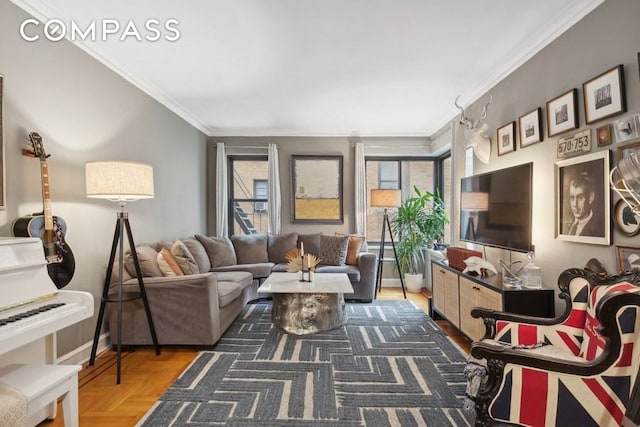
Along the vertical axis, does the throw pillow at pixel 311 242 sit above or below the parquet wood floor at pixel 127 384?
above

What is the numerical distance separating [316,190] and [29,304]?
425 centimetres

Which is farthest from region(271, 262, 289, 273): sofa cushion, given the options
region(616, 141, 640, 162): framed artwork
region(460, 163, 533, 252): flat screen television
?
region(616, 141, 640, 162): framed artwork

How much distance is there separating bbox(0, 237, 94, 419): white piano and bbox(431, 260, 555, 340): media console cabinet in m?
2.63

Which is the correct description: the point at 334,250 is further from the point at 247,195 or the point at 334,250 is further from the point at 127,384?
the point at 127,384

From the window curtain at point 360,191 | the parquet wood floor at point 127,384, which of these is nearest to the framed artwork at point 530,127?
the parquet wood floor at point 127,384

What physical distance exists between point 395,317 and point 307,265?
1.18 m

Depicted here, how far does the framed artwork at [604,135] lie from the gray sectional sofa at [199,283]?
112 inches

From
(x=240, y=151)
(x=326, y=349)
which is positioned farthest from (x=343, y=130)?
(x=326, y=349)

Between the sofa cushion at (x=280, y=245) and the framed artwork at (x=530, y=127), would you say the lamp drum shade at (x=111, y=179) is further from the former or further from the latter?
the framed artwork at (x=530, y=127)

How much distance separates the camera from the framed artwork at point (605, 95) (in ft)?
6.30

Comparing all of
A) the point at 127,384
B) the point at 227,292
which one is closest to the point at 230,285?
the point at 227,292

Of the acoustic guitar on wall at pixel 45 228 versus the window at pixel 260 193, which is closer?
the acoustic guitar on wall at pixel 45 228

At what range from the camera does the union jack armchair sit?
4.23ft

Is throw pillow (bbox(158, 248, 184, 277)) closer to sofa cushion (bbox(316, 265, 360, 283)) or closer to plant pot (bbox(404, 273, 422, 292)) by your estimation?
sofa cushion (bbox(316, 265, 360, 283))
